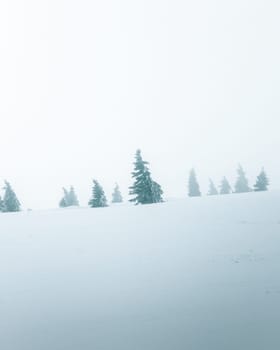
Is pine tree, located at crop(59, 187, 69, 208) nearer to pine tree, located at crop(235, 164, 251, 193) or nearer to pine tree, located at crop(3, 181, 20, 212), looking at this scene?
pine tree, located at crop(3, 181, 20, 212)

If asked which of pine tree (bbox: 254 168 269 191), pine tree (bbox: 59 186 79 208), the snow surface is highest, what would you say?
pine tree (bbox: 59 186 79 208)

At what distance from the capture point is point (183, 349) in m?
5.46

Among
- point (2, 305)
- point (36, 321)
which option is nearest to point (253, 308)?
point (36, 321)

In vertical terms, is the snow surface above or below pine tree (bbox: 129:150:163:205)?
below

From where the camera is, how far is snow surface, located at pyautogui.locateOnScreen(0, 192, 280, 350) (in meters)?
5.86

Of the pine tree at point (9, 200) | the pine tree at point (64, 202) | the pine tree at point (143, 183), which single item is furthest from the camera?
the pine tree at point (64, 202)

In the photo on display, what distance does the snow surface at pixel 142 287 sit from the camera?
5863mm

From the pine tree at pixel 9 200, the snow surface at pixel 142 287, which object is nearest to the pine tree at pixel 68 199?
the pine tree at pixel 9 200

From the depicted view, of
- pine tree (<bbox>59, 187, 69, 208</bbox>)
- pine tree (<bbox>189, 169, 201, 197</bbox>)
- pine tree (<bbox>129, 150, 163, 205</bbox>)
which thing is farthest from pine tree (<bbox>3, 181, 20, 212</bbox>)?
pine tree (<bbox>189, 169, 201, 197</bbox>)

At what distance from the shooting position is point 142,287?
7891mm

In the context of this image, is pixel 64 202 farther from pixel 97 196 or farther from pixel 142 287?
pixel 142 287

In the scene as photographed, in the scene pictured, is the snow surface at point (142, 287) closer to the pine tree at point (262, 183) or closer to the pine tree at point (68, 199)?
the pine tree at point (68, 199)

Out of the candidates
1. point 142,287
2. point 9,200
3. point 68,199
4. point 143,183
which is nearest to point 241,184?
point 143,183

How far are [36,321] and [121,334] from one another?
2625 millimetres
